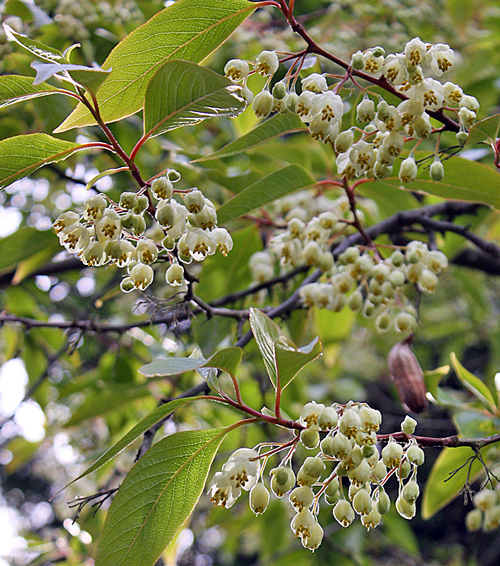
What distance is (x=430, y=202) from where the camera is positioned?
1795 mm

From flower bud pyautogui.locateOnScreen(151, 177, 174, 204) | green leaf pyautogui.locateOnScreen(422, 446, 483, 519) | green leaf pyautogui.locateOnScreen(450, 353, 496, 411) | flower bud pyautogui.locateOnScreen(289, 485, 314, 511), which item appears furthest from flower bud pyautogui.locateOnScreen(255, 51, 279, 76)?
green leaf pyautogui.locateOnScreen(422, 446, 483, 519)

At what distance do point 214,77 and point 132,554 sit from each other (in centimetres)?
62

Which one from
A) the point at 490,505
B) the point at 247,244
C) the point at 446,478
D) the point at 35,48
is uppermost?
the point at 35,48

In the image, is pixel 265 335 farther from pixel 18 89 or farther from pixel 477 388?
pixel 477 388

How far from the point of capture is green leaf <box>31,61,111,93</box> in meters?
0.53

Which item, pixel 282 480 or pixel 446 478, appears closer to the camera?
pixel 282 480

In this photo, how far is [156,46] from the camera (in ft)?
2.45

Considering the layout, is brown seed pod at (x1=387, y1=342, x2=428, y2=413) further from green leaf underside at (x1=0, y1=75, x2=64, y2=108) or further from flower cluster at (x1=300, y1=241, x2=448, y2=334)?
green leaf underside at (x1=0, y1=75, x2=64, y2=108)

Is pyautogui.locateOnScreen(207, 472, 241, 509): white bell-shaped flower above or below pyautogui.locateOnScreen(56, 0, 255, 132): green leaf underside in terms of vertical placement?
below

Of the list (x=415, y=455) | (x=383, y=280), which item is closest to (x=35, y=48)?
(x=415, y=455)

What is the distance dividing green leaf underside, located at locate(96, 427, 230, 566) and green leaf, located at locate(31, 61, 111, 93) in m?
0.45

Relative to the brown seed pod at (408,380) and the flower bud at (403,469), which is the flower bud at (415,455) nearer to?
the flower bud at (403,469)

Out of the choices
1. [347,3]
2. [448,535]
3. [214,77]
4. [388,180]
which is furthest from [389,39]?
[448,535]

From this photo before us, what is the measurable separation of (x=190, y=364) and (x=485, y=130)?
0.55 metres
